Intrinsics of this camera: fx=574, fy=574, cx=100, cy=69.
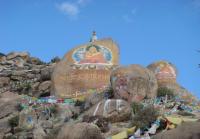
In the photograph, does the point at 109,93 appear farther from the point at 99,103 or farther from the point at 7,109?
the point at 7,109

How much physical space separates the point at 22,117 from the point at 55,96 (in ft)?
16.9

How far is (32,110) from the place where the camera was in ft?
119

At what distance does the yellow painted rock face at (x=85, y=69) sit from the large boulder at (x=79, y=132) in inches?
559

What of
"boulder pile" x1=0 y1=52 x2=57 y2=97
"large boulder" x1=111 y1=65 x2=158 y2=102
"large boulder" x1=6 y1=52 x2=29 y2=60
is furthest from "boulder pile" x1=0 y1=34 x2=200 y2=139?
"large boulder" x1=6 y1=52 x2=29 y2=60

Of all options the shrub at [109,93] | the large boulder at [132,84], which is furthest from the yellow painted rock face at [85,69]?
the large boulder at [132,84]

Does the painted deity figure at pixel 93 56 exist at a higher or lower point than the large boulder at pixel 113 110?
higher

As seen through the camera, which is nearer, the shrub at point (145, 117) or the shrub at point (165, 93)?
the shrub at point (145, 117)

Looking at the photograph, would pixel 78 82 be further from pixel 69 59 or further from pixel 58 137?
pixel 58 137

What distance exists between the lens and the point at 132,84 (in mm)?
34625

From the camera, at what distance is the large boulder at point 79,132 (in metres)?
24.4

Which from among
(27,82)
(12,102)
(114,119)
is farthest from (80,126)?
(27,82)

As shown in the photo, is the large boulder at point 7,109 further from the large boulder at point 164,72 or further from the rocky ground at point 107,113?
the large boulder at point 164,72

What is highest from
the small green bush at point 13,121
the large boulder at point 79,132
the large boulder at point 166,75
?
the large boulder at point 166,75

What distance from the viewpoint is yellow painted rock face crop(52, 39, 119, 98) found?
1590 inches
